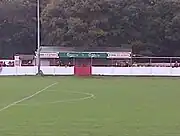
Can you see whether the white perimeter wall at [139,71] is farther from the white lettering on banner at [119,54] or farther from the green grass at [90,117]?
the green grass at [90,117]

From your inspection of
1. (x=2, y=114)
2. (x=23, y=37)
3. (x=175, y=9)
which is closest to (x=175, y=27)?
(x=175, y=9)

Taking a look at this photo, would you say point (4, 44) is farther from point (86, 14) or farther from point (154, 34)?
point (154, 34)

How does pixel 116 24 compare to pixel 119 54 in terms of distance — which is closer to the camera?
pixel 119 54

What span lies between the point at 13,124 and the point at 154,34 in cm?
5873

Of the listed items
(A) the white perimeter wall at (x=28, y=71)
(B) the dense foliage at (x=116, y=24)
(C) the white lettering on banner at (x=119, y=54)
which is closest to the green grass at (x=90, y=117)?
(A) the white perimeter wall at (x=28, y=71)

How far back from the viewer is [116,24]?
7144 centimetres

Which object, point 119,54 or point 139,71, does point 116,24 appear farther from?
point 139,71

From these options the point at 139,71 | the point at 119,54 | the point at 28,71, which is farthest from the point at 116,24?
the point at 28,71

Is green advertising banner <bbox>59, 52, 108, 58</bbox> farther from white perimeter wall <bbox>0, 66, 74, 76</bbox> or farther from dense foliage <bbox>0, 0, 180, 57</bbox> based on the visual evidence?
white perimeter wall <bbox>0, 66, 74, 76</bbox>

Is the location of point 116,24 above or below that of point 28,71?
above

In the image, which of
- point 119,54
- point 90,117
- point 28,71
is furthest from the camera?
point 119,54

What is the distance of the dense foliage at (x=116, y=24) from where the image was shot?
69250 millimetres

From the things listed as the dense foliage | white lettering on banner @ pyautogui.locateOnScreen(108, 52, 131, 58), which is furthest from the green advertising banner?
the dense foliage

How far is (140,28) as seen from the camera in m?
72.6
